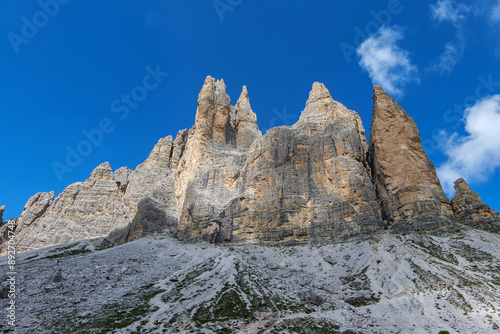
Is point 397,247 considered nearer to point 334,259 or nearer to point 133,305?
point 334,259

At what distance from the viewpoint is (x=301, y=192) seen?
6638 cm

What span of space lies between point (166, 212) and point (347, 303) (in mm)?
57647

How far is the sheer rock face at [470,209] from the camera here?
53.3m

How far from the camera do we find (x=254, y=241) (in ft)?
203

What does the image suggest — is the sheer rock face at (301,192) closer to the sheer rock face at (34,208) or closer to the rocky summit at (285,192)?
the rocky summit at (285,192)

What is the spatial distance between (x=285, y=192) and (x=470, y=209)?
32.8m

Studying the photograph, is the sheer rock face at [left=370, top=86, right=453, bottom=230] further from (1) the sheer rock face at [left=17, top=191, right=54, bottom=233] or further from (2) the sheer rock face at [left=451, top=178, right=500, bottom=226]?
(1) the sheer rock face at [left=17, top=191, right=54, bottom=233]

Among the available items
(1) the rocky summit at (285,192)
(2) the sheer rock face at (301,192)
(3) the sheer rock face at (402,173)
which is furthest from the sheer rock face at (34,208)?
(3) the sheer rock face at (402,173)

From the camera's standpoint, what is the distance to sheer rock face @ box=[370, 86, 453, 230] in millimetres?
55219

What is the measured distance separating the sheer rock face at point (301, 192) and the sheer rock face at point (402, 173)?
2885 millimetres

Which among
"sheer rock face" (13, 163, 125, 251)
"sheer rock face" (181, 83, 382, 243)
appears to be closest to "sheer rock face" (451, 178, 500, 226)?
"sheer rock face" (181, 83, 382, 243)

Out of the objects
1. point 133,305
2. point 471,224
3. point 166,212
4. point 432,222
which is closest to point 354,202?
point 432,222

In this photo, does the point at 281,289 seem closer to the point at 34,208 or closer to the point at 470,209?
the point at 470,209

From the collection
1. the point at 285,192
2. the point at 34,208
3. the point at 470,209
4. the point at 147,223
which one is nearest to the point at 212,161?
the point at 147,223
